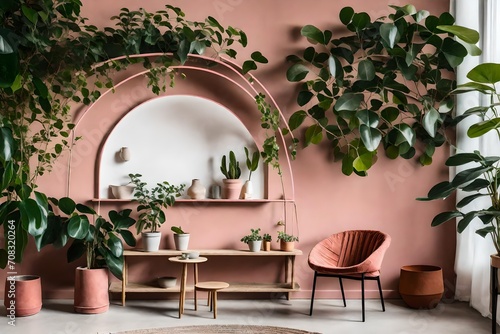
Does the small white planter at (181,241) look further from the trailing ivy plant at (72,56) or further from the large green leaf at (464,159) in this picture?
the large green leaf at (464,159)

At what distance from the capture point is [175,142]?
6438mm

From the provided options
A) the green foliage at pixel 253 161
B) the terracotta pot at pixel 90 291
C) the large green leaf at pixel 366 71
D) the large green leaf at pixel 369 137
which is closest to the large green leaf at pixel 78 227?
the terracotta pot at pixel 90 291

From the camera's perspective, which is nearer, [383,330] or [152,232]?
[383,330]

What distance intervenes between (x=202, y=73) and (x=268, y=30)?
0.80 meters

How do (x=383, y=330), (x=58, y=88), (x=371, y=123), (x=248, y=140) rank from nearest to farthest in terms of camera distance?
(x=383, y=330)
(x=371, y=123)
(x=58, y=88)
(x=248, y=140)

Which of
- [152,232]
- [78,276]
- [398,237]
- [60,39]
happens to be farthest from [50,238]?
[398,237]

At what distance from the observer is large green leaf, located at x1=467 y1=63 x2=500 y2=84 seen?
493 centimetres

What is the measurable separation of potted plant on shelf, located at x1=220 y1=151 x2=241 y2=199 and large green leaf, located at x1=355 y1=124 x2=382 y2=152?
140 centimetres

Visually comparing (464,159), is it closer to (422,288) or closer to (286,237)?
(422,288)

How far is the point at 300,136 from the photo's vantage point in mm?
6496

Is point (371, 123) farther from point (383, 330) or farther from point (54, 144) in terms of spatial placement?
point (54, 144)

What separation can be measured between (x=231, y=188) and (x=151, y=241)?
3.05 feet

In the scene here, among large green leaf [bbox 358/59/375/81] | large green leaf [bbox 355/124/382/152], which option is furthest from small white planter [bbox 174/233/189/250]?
large green leaf [bbox 358/59/375/81]

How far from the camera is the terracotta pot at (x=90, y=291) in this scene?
5715 mm
